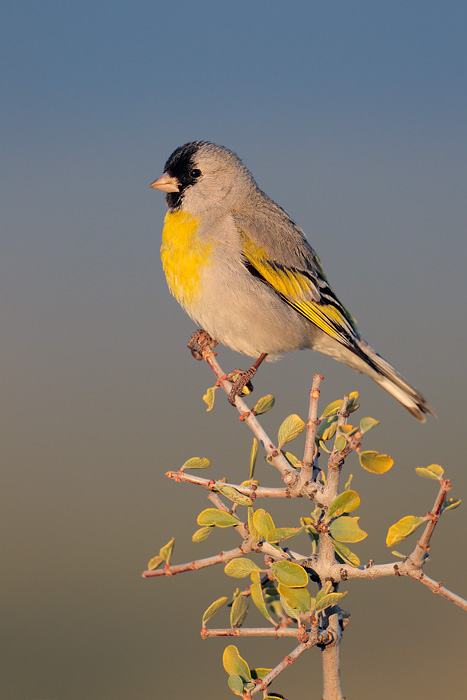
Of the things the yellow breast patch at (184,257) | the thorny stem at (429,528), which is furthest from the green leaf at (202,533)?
the yellow breast patch at (184,257)

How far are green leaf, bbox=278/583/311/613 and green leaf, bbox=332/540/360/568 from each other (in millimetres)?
109

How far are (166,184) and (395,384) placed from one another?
148 centimetres

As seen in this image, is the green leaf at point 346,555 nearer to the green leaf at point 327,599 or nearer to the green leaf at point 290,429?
the green leaf at point 327,599

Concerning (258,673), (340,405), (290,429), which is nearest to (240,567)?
(258,673)

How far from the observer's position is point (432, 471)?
1280 mm

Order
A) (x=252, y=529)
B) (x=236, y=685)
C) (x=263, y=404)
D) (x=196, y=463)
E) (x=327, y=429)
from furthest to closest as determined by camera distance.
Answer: (x=263, y=404)
(x=327, y=429)
(x=196, y=463)
(x=252, y=529)
(x=236, y=685)

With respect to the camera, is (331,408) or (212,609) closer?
(212,609)

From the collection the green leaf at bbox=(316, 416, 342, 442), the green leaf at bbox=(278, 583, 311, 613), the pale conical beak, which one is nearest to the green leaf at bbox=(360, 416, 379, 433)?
the green leaf at bbox=(316, 416, 342, 442)

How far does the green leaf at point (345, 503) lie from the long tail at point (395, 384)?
1545mm

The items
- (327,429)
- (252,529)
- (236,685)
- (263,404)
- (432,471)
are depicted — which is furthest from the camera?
(263,404)

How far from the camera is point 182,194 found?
327cm

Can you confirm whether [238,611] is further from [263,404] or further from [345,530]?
[263,404]

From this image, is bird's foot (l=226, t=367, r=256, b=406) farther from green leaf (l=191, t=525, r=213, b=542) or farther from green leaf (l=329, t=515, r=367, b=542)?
green leaf (l=329, t=515, r=367, b=542)

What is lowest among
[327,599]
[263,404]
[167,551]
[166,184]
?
[327,599]
